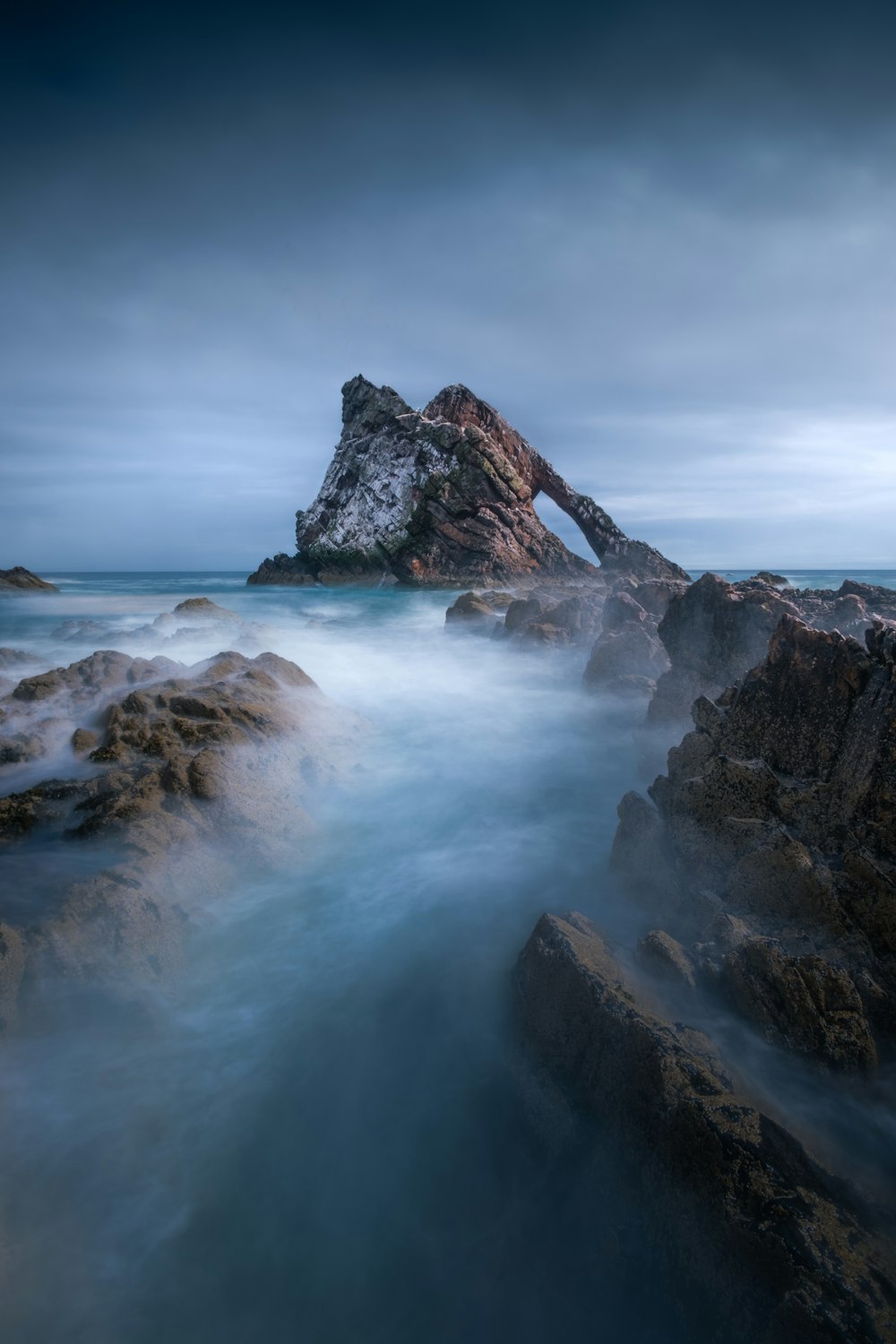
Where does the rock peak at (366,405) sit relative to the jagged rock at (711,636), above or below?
above

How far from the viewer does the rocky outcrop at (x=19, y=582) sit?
117 feet

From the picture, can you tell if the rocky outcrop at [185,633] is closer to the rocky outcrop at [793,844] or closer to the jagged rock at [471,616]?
the jagged rock at [471,616]

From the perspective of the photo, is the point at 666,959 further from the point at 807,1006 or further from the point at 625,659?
the point at 625,659

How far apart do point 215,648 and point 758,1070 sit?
14190mm

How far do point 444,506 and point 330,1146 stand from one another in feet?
149

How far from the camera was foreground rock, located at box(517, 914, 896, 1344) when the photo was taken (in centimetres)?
189

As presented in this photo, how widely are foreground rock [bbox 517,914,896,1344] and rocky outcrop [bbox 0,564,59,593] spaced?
138 feet

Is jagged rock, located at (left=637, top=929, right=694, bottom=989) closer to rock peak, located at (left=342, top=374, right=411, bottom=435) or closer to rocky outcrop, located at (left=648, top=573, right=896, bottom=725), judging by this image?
rocky outcrop, located at (left=648, top=573, right=896, bottom=725)

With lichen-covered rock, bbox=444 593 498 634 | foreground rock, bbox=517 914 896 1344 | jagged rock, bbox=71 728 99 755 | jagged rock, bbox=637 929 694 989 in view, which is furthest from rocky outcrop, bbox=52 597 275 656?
foreground rock, bbox=517 914 896 1344

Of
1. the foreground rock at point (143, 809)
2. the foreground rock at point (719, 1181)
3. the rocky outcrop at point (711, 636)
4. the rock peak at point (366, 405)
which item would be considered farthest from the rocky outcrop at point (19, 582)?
the foreground rock at point (719, 1181)

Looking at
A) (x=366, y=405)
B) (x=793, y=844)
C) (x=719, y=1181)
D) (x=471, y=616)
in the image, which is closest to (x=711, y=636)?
(x=793, y=844)

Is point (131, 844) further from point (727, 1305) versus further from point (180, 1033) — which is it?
point (727, 1305)

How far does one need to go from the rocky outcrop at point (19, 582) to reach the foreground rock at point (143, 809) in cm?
3539

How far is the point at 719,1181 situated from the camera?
7.22ft
